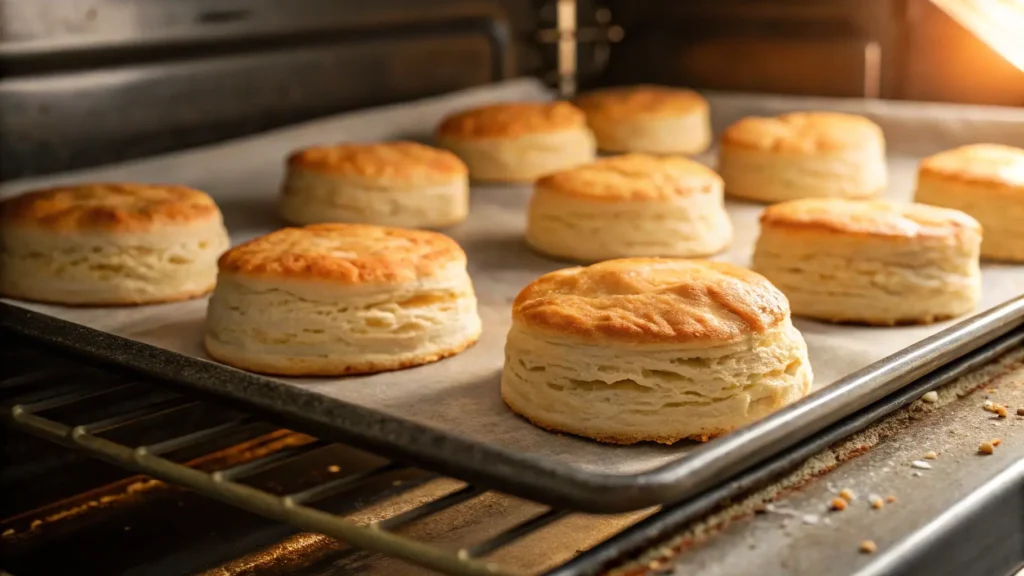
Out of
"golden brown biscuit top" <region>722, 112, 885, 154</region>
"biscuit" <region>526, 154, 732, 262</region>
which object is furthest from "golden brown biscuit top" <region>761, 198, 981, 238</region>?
"golden brown biscuit top" <region>722, 112, 885, 154</region>

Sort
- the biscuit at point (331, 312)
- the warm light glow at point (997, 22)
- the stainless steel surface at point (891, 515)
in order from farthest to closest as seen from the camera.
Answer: the warm light glow at point (997, 22), the biscuit at point (331, 312), the stainless steel surface at point (891, 515)

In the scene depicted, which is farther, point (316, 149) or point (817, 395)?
point (316, 149)

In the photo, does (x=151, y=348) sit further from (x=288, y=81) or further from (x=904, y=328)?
(x=288, y=81)

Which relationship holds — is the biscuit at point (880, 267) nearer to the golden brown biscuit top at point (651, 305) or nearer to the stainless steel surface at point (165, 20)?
the golden brown biscuit top at point (651, 305)

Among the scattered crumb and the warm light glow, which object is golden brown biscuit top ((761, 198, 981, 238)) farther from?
the warm light glow

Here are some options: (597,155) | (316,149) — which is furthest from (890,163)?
(316,149)

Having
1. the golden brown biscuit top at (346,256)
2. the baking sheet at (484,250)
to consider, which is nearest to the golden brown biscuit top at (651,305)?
the baking sheet at (484,250)
